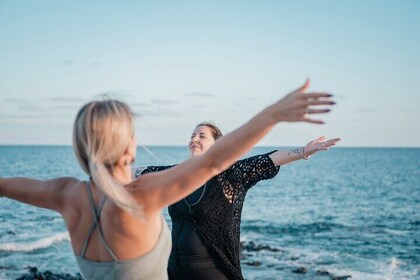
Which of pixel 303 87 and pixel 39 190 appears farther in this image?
pixel 39 190

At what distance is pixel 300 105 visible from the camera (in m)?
2.07

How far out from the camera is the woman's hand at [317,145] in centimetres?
457

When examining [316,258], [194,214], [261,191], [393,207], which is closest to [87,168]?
[194,214]

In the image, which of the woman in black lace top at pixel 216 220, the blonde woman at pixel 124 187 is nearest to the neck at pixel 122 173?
the blonde woman at pixel 124 187

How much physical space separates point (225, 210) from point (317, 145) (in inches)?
39.8

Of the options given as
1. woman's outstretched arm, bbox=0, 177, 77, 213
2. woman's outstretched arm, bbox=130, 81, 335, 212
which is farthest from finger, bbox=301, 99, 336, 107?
woman's outstretched arm, bbox=0, 177, 77, 213

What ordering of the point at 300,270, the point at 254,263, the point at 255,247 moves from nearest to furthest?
the point at 300,270 → the point at 254,263 → the point at 255,247

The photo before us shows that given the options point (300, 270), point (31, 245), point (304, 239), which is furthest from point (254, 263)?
point (31, 245)

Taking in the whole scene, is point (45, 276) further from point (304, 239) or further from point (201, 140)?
point (304, 239)

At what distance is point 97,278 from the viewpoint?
94.7 inches

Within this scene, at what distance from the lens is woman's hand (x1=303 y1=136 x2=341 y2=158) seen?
4.57 m

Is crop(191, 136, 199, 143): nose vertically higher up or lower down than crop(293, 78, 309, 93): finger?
lower down

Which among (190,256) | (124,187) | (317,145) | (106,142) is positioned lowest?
(190,256)

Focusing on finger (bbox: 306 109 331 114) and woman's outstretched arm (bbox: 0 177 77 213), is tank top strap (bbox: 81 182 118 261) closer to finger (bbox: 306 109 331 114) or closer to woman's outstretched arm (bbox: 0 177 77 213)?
woman's outstretched arm (bbox: 0 177 77 213)
